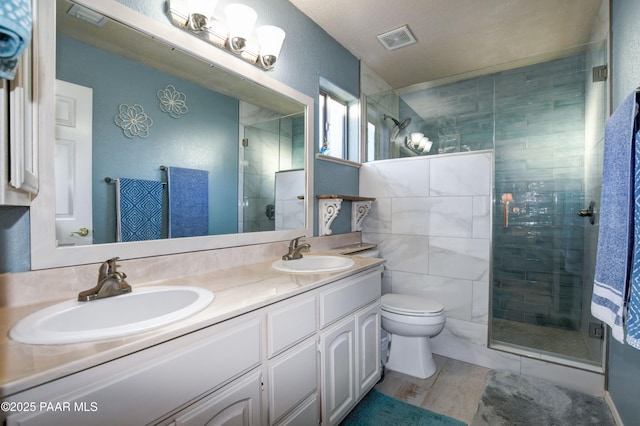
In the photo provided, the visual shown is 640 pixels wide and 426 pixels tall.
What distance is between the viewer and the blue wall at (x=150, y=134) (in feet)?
3.44

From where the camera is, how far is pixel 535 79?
2.20 meters

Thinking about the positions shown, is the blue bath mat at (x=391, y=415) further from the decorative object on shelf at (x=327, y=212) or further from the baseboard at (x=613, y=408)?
the decorative object on shelf at (x=327, y=212)

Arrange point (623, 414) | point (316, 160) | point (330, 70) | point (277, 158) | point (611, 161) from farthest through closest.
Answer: point (330, 70) < point (316, 160) < point (277, 158) < point (623, 414) < point (611, 161)

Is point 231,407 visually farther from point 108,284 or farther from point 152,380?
point 108,284

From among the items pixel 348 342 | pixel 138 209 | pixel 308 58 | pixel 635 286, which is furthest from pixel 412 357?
pixel 308 58

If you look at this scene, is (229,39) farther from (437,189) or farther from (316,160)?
(437,189)

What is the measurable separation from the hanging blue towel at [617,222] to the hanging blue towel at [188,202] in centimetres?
159

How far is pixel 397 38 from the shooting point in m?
2.28

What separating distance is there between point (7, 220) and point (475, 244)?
2439 millimetres

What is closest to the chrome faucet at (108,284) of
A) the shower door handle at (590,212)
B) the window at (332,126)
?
the window at (332,126)

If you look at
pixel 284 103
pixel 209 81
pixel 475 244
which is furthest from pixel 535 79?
pixel 209 81

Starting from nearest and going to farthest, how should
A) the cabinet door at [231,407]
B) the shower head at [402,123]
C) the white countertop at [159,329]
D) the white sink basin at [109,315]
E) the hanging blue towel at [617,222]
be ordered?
the white countertop at [159,329]
the white sink basin at [109,315]
the cabinet door at [231,407]
the hanging blue towel at [617,222]
the shower head at [402,123]

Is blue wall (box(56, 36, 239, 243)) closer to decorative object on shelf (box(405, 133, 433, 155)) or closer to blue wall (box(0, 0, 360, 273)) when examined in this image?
blue wall (box(0, 0, 360, 273))

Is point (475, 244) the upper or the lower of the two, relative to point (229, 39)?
lower
